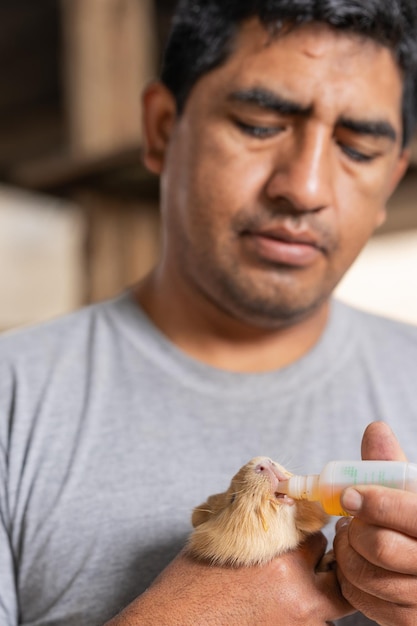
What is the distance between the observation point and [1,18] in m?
5.69

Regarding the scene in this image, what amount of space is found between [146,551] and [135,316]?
588 millimetres

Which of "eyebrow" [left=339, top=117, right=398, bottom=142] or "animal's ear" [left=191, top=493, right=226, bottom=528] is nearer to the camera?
"animal's ear" [left=191, top=493, right=226, bottom=528]

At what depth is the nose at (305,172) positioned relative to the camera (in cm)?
183

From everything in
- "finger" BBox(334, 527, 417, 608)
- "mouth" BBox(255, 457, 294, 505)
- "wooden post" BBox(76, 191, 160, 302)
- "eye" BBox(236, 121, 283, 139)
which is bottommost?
"wooden post" BBox(76, 191, 160, 302)

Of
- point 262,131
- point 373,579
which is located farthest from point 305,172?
point 373,579

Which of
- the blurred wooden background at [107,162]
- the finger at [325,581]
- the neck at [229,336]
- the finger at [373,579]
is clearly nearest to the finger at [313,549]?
the finger at [325,581]

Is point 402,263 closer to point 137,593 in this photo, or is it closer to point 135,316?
point 135,316

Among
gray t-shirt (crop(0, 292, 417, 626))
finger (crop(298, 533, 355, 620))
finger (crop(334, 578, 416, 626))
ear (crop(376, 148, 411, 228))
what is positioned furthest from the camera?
ear (crop(376, 148, 411, 228))

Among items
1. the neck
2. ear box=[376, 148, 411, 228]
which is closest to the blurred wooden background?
ear box=[376, 148, 411, 228]

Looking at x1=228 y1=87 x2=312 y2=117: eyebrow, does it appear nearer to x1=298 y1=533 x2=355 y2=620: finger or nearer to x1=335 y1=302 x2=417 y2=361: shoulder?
x1=335 y1=302 x2=417 y2=361: shoulder

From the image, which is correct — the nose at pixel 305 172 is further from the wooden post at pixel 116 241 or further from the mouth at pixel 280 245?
the wooden post at pixel 116 241

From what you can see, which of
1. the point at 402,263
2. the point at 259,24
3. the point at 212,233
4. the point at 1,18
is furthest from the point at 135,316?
the point at 1,18

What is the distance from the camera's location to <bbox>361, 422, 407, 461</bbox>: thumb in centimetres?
133

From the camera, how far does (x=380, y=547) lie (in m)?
1.21
